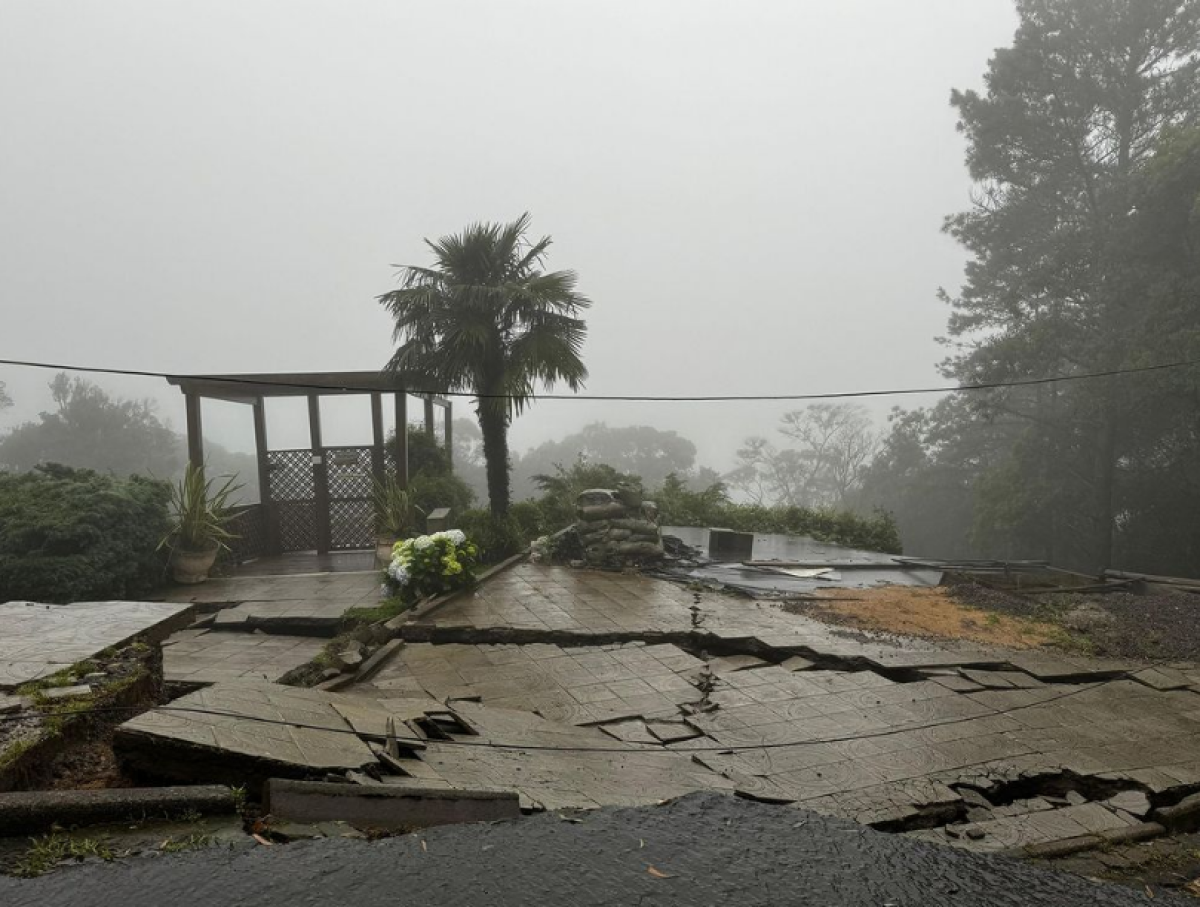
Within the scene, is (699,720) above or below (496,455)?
below

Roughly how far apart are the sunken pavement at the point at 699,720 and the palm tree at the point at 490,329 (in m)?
5.68

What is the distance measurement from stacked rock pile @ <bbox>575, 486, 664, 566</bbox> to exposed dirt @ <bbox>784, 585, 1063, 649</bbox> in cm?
307

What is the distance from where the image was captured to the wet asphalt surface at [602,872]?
2.66 meters

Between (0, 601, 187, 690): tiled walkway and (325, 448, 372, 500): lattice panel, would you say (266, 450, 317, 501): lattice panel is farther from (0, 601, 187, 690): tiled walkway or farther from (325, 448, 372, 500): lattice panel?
(0, 601, 187, 690): tiled walkway

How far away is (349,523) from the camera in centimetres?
1373

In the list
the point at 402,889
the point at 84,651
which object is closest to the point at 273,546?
the point at 84,651

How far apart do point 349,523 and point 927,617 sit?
9979 mm

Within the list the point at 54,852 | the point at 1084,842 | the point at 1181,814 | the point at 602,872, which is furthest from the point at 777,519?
the point at 54,852

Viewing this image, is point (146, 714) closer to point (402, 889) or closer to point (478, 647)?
point (402, 889)

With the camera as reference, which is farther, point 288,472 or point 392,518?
point 288,472

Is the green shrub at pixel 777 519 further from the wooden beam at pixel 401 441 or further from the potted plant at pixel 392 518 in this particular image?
the potted plant at pixel 392 518

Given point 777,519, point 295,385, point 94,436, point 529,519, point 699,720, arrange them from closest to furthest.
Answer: point 699,720
point 295,385
point 529,519
point 777,519
point 94,436

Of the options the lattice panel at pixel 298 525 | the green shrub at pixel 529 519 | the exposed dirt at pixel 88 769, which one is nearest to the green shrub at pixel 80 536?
the lattice panel at pixel 298 525

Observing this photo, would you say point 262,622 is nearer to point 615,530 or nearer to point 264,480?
point 615,530
